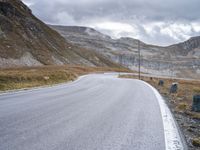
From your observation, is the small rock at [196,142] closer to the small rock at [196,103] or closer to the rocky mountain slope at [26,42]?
the small rock at [196,103]

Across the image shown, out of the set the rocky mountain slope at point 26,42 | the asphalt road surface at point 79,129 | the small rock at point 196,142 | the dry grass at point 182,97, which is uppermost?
the rocky mountain slope at point 26,42

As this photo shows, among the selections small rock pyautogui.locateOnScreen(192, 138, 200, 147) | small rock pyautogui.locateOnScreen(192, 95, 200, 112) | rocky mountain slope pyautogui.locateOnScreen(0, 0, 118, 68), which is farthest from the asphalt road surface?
rocky mountain slope pyautogui.locateOnScreen(0, 0, 118, 68)

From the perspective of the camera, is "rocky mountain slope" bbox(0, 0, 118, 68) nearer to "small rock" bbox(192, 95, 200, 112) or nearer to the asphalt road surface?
"small rock" bbox(192, 95, 200, 112)

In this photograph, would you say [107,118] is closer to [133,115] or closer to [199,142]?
[133,115]

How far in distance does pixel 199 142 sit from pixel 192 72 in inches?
7857

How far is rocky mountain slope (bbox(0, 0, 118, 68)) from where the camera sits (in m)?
86.1

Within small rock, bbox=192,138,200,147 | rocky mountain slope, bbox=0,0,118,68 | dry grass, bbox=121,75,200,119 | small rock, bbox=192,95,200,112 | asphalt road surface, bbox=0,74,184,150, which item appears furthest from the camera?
rocky mountain slope, bbox=0,0,118,68

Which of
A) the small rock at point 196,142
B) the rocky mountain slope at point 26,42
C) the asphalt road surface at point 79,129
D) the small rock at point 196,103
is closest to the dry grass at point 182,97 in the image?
the small rock at point 196,103

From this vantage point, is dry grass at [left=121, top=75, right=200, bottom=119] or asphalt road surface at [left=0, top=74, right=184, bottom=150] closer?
asphalt road surface at [left=0, top=74, right=184, bottom=150]

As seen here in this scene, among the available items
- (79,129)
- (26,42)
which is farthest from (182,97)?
(26,42)

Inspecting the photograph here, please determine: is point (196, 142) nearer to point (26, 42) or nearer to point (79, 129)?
point (79, 129)

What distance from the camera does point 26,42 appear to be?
9831cm

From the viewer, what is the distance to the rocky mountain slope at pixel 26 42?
86081mm

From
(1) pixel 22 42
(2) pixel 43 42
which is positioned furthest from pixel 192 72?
(1) pixel 22 42
